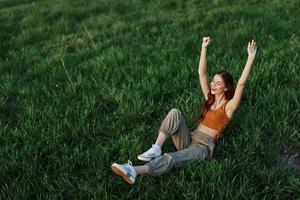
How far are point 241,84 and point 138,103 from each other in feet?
→ 4.58

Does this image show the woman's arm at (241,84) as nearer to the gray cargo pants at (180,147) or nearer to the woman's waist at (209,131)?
the woman's waist at (209,131)

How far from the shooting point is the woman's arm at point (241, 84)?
4715 millimetres

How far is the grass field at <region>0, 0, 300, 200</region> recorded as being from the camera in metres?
4.32

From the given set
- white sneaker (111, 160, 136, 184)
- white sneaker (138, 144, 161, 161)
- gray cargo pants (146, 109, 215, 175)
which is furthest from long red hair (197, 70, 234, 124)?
white sneaker (111, 160, 136, 184)

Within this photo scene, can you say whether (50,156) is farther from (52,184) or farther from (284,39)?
(284,39)

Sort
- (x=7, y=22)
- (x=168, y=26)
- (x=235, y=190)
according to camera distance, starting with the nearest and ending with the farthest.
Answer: (x=235, y=190) → (x=168, y=26) → (x=7, y=22)

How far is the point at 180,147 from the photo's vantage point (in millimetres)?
4824

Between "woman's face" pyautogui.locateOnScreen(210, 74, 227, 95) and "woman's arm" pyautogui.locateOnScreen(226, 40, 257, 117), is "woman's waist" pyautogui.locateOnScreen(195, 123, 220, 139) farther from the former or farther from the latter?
"woman's face" pyautogui.locateOnScreen(210, 74, 227, 95)

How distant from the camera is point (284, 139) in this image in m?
4.94

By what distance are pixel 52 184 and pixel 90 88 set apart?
7.03ft

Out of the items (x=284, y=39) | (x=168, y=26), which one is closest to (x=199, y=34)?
(x=168, y=26)

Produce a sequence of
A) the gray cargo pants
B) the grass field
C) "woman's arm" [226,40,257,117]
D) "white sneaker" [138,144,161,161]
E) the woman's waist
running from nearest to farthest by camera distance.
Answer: the grass field, the gray cargo pants, "white sneaker" [138,144,161,161], "woman's arm" [226,40,257,117], the woman's waist

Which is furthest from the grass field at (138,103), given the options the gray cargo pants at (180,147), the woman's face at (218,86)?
the woman's face at (218,86)

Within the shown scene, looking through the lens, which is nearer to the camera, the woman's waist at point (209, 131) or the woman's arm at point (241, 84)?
the woman's arm at point (241, 84)
